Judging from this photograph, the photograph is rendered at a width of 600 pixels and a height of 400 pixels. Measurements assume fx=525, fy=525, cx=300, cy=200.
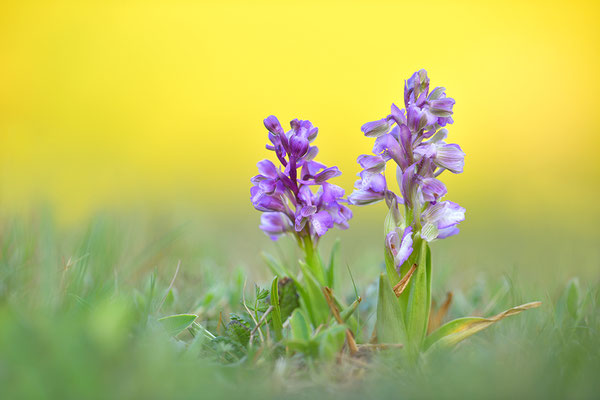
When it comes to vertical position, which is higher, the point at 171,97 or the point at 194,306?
the point at 171,97

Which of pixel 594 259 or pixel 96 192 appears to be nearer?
pixel 594 259

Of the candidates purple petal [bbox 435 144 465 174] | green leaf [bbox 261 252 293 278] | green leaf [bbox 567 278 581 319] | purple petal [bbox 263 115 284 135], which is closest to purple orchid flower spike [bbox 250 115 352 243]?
purple petal [bbox 263 115 284 135]

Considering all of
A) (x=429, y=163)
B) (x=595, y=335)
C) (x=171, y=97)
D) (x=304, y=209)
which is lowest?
(x=595, y=335)

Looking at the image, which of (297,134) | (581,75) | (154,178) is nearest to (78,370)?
(297,134)

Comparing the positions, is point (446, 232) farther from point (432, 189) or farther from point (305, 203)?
point (305, 203)

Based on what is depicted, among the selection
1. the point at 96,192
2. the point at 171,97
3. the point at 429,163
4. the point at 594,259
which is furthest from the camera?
the point at 171,97

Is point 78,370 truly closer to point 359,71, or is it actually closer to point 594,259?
point 594,259

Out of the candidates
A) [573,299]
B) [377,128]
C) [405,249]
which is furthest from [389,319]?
[573,299]
